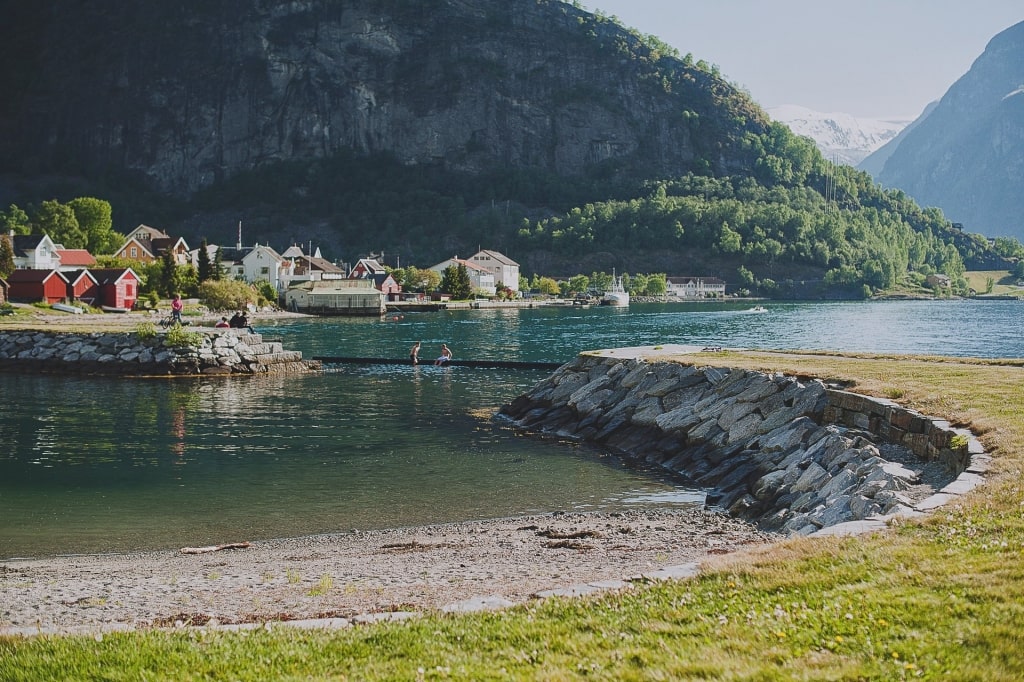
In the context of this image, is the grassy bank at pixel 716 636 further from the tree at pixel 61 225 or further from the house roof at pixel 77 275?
the tree at pixel 61 225

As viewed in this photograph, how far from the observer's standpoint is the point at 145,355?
65875mm

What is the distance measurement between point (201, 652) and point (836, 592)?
7.25 m

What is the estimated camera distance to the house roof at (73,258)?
5640 inches

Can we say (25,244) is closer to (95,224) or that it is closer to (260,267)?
(260,267)

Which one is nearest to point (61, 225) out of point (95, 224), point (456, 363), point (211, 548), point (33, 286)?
point (95, 224)

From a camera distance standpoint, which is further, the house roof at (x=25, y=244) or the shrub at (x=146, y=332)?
the house roof at (x=25, y=244)

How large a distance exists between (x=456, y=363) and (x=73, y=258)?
9858 cm

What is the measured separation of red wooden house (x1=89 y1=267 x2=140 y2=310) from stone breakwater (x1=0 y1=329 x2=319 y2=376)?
5135 centimetres

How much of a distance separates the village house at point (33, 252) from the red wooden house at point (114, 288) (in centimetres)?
1304

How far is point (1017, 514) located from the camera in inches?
529

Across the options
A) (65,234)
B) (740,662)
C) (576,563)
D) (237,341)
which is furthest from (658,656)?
(65,234)

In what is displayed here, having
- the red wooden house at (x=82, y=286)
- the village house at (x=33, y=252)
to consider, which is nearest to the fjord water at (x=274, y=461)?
the red wooden house at (x=82, y=286)

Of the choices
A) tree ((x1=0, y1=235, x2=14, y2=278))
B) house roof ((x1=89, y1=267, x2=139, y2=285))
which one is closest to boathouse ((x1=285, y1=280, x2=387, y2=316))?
house roof ((x1=89, y1=267, x2=139, y2=285))

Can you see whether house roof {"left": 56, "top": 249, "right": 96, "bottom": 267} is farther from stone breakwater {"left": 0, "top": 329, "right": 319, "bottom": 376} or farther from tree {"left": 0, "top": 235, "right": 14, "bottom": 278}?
stone breakwater {"left": 0, "top": 329, "right": 319, "bottom": 376}
